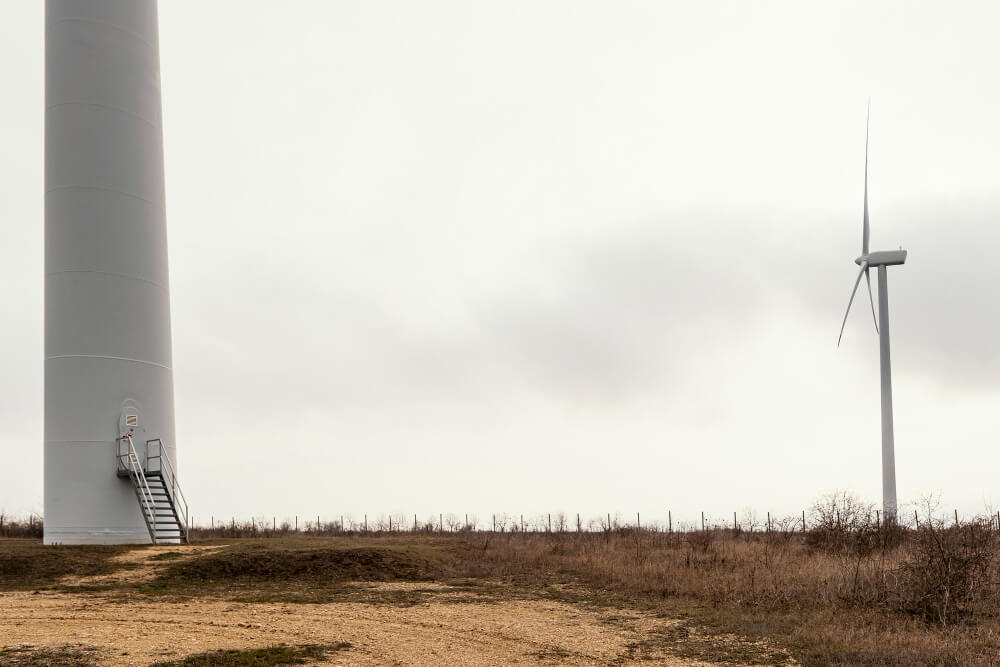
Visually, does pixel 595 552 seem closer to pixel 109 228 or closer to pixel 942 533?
pixel 942 533

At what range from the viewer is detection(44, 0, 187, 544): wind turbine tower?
30422 millimetres

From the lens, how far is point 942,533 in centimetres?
1812

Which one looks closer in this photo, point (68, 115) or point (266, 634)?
point (266, 634)

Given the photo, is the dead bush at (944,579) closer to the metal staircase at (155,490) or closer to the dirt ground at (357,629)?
the dirt ground at (357,629)

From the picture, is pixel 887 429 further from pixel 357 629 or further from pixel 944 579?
pixel 357 629

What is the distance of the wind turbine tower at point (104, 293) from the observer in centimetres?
3042

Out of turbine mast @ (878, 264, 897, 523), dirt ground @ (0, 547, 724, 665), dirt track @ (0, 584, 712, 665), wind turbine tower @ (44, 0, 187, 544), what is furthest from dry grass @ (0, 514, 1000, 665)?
turbine mast @ (878, 264, 897, 523)

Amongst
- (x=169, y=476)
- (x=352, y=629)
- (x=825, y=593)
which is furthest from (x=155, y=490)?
(x=825, y=593)

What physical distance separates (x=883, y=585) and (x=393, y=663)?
29.6 ft

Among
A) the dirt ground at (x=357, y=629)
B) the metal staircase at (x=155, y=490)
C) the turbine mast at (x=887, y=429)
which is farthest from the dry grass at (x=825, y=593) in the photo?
the turbine mast at (x=887, y=429)

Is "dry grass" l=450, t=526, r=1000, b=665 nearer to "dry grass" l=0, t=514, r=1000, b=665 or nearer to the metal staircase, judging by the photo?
"dry grass" l=0, t=514, r=1000, b=665

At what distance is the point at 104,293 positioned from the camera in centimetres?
3088

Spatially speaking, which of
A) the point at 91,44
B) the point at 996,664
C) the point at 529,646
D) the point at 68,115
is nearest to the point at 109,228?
the point at 68,115

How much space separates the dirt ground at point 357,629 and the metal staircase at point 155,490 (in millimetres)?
10664
